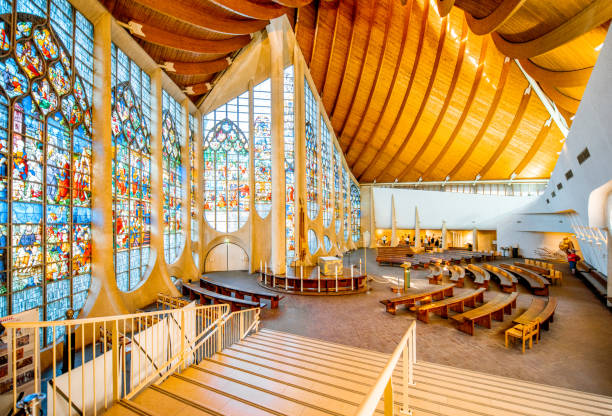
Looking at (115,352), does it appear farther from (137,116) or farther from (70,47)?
(137,116)

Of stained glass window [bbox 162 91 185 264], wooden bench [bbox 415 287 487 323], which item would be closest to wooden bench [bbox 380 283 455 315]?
wooden bench [bbox 415 287 487 323]

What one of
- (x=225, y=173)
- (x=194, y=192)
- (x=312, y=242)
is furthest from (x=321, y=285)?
(x=194, y=192)

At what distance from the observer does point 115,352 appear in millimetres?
2248

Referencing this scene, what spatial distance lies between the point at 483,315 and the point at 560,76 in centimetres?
641

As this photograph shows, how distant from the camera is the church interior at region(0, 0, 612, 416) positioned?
2916 mm

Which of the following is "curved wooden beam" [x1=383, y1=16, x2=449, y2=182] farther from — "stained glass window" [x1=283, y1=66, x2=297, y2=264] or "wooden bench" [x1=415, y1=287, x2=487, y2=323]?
"wooden bench" [x1=415, y1=287, x2=487, y2=323]

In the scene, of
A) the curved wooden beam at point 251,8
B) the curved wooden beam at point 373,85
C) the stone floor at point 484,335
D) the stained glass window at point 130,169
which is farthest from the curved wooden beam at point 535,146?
the stained glass window at point 130,169

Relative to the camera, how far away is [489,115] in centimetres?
1683

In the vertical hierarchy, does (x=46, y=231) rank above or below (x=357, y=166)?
below

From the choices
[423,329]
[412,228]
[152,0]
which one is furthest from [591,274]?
[152,0]

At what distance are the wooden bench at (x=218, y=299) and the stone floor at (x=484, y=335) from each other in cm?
51

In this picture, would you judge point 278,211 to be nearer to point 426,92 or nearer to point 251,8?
point 251,8

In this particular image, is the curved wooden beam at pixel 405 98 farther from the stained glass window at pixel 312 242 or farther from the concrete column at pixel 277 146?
the stained glass window at pixel 312 242

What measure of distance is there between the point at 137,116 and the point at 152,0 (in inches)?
135
